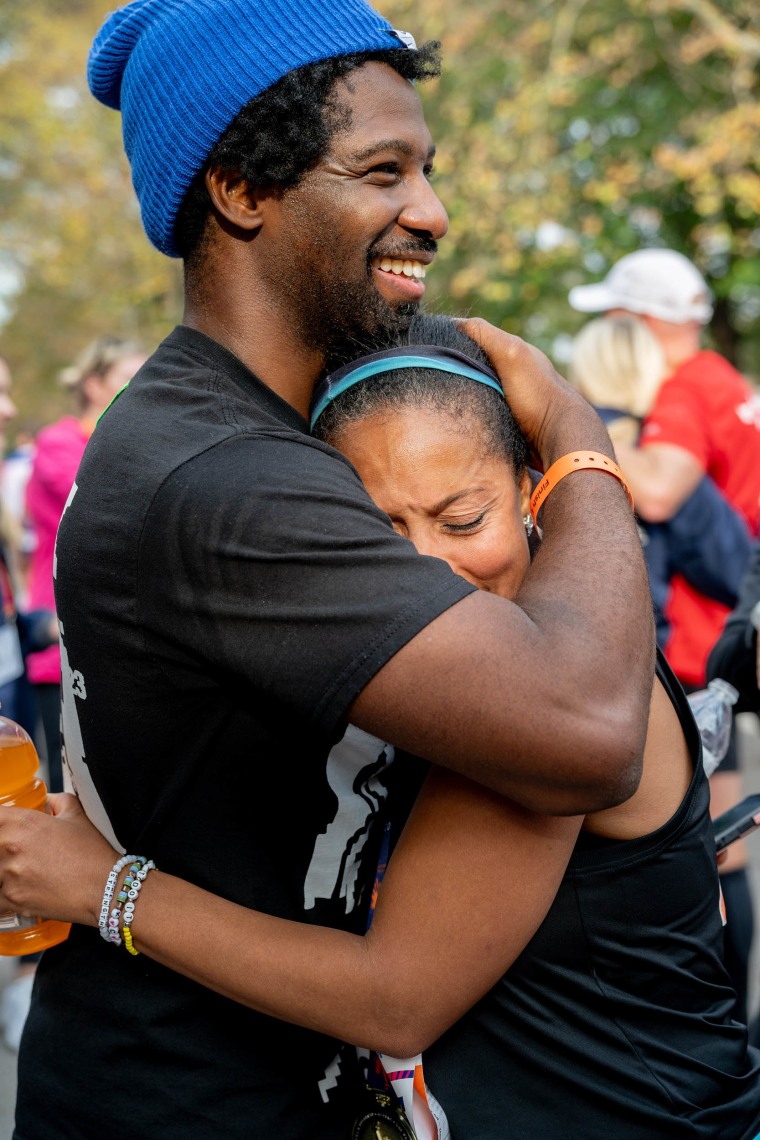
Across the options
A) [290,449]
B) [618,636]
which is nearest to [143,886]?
[290,449]

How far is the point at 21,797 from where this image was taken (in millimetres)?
2051

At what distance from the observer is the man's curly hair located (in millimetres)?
1770

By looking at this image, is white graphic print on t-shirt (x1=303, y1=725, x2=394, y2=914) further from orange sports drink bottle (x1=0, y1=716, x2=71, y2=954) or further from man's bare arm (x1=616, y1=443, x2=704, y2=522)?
man's bare arm (x1=616, y1=443, x2=704, y2=522)

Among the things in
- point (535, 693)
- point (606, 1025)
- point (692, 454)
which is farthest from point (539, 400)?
point (692, 454)

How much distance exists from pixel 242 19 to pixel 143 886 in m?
1.30

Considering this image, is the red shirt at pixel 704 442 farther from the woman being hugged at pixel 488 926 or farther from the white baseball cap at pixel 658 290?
the woman being hugged at pixel 488 926

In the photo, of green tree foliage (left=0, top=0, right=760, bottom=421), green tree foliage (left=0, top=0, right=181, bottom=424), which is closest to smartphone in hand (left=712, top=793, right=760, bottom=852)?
green tree foliage (left=0, top=0, right=760, bottom=421)

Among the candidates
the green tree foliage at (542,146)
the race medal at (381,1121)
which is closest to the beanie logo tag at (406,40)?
the race medal at (381,1121)

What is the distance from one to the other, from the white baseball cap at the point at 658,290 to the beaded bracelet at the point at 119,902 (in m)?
4.47

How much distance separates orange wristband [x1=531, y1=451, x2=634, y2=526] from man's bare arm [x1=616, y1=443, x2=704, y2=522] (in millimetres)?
2651

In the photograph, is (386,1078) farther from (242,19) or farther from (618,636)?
(242,19)

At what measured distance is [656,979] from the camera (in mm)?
1690

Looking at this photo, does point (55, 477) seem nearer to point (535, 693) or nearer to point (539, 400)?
point (539, 400)

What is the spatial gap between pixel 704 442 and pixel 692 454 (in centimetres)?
16
